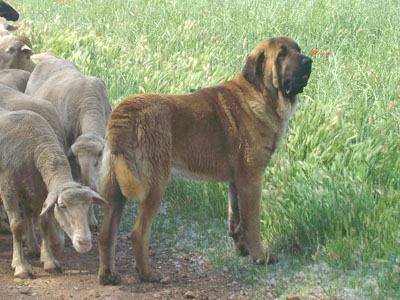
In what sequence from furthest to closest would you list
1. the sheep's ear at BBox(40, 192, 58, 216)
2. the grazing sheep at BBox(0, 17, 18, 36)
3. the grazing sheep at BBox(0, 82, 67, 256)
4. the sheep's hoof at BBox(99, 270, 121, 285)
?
the grazing sheep at BBox(0, 17, 18, 36) → the grazing sheep at BBox(0, 82, 67, 256) → the sheep's hoof at BBox(99, 270, 121, 285) → the sheep's ear at BBox(40, 192, 58, 216)

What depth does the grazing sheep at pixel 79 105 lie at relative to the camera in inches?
321

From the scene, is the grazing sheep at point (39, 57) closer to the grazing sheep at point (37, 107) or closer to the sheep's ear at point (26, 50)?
the sheep's ear at point (26, 50)

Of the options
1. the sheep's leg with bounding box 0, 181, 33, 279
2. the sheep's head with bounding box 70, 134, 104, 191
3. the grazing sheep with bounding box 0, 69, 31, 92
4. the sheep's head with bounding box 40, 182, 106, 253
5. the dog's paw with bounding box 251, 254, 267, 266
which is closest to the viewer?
the sheep's head with bounding box 40, 182, 106, 253

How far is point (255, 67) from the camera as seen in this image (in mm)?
7930

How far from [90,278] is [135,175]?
101 cm

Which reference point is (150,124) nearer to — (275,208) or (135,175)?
(135,175)

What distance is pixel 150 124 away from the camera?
7340 mm

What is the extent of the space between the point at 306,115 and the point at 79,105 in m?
2.09

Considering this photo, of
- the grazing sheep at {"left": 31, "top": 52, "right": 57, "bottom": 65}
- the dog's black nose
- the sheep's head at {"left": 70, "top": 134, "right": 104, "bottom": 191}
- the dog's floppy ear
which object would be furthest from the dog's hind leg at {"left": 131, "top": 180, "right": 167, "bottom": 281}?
the grazing sheep at {"left": 31, "top": 52, "right": 57, "bottom": 65}

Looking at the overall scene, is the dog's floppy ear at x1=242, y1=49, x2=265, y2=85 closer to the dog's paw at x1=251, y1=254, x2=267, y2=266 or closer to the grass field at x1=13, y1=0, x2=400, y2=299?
the grass field at x1=13, y1=0, x2=400, y2=299

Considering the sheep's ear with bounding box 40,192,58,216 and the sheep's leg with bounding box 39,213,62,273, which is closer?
the sheep's ear with bounding box 40,192,58,216

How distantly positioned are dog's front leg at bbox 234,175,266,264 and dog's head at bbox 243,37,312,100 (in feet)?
2.44

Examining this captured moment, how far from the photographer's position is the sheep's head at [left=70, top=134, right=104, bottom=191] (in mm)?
8117

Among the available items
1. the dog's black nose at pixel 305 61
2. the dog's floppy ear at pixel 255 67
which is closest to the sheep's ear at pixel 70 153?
the dog's floppy ear at pixel 255 67
